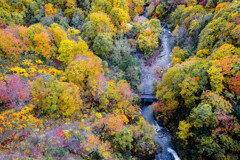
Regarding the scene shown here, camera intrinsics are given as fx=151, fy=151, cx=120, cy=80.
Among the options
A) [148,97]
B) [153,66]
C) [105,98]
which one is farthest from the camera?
[153,66]

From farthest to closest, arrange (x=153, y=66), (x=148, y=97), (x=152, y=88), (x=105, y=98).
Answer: (x=153, y=66) → (x=152, y=88) → (x=148, y=97) → (x=105, y=98)

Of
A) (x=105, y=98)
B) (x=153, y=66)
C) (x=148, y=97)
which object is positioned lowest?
(x=148, y=97)

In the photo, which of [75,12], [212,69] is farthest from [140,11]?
A: [212,69]

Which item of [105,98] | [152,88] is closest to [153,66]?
[152,88]

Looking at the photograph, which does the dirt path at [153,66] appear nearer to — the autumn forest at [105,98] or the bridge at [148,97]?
the autumn forest at [105,98]

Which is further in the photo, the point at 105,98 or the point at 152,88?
the point at 152,88

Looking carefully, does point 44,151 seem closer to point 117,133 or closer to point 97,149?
point 97,149

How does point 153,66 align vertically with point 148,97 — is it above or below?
above

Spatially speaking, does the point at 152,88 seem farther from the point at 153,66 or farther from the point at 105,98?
the point at 105,98
